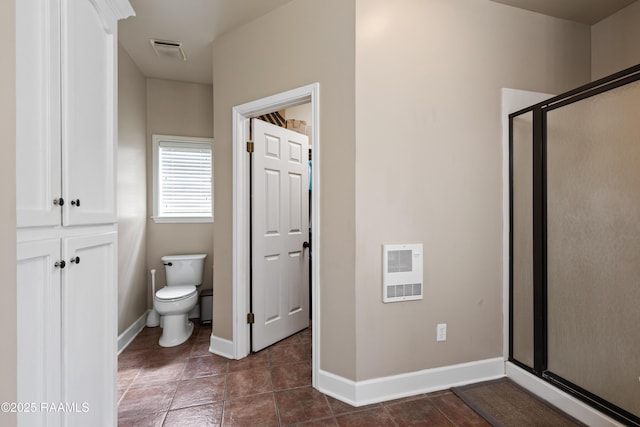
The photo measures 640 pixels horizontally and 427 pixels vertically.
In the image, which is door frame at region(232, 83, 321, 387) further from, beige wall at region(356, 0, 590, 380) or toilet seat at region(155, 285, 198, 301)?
beige wall at region(356, 0, 590, 380)

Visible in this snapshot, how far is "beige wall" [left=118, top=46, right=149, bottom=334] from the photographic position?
258 centimetres

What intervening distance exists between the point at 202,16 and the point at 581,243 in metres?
3.01

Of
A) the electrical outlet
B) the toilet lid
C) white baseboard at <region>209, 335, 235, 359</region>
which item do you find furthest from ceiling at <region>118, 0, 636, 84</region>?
white baseboard at <region>209, 335, 235, 359</region>

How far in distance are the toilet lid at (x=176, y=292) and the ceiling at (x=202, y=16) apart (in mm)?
2233

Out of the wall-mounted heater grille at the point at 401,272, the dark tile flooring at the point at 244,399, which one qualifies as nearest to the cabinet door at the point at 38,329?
the dark tile flooring at the point at 244,399

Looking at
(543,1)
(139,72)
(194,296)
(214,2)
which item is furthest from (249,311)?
(543,1)

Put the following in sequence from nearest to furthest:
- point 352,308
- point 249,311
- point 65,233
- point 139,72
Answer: point 65,233
point 352,308
point 249,311
point 139,72

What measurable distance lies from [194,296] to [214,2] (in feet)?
7.91

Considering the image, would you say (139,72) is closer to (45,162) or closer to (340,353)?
(45,162)

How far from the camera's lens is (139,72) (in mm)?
3008

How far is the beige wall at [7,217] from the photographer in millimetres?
586

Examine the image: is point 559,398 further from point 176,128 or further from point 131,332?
point 176,128

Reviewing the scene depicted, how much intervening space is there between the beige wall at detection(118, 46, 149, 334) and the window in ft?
0.46

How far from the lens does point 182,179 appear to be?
3.31 meters
